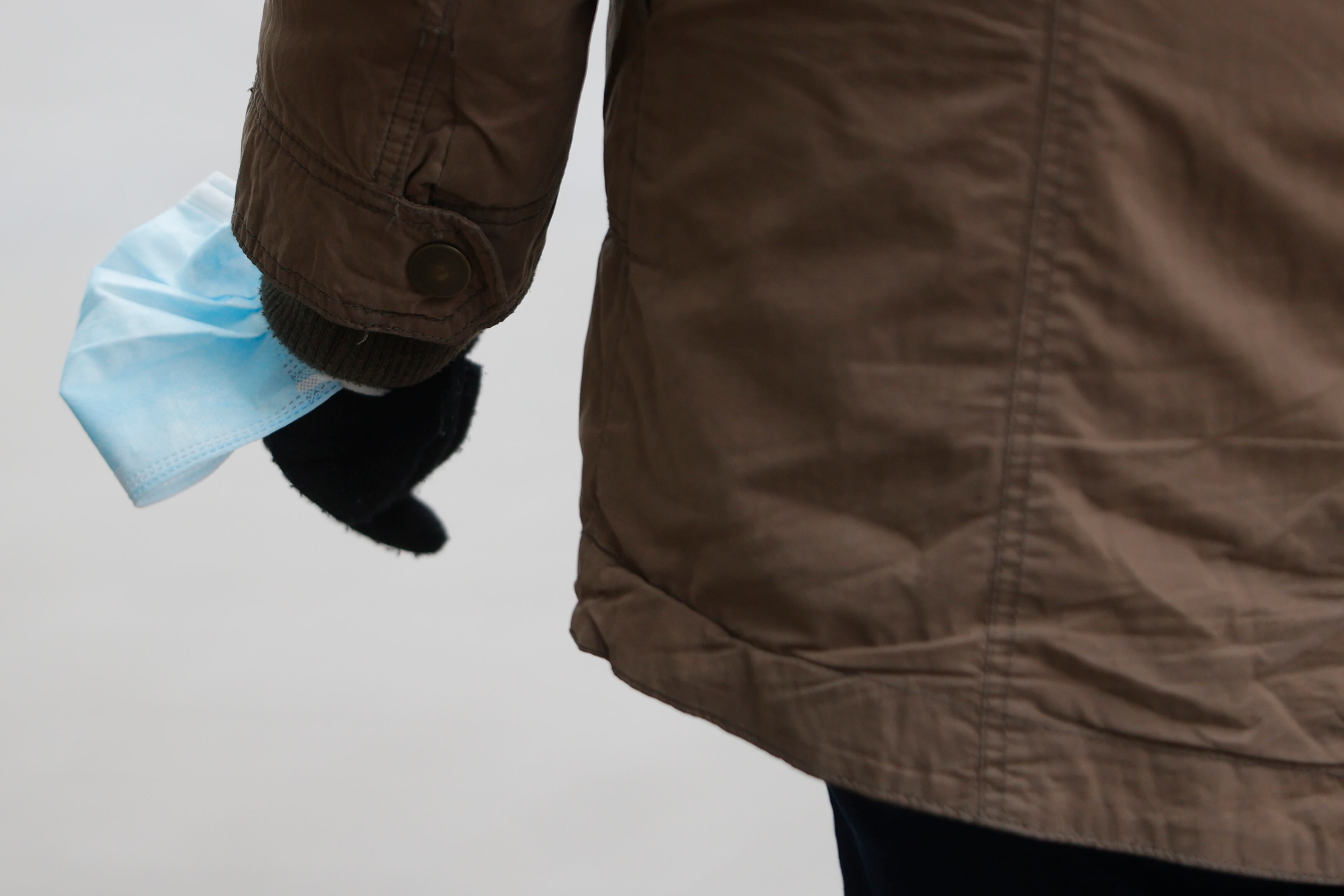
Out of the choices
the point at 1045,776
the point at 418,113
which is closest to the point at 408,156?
the point at 418,113

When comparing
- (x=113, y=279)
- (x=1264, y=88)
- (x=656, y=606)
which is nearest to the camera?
(x=1264, y=88)

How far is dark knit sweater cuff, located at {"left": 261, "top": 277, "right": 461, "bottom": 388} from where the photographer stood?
0.63 metres

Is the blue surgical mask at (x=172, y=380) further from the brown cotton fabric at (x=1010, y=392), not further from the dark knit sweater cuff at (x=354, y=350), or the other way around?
the brown cotton fabric at (x=1010, y=392)

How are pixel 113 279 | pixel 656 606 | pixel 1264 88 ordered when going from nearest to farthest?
pixel 1264 88 < pixel 656 606 < pixel 113 279

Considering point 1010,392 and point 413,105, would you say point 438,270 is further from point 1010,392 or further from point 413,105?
point 1010,392

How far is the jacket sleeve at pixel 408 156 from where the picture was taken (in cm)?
54

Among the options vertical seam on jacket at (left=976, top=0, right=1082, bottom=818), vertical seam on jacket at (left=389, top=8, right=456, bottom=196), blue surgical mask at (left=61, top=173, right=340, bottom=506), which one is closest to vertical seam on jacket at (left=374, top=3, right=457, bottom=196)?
vertical seam on jacket at (left=389, top=8, right=456, bottom=196)

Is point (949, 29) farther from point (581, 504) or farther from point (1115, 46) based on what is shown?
point (581, 504)

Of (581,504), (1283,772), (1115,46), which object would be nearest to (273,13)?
(581,504)

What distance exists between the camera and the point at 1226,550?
19.3 inches

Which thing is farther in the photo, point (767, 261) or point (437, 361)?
point (437, 361)

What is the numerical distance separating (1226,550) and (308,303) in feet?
1.30

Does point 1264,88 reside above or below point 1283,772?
above

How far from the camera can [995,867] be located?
21.6 inches
